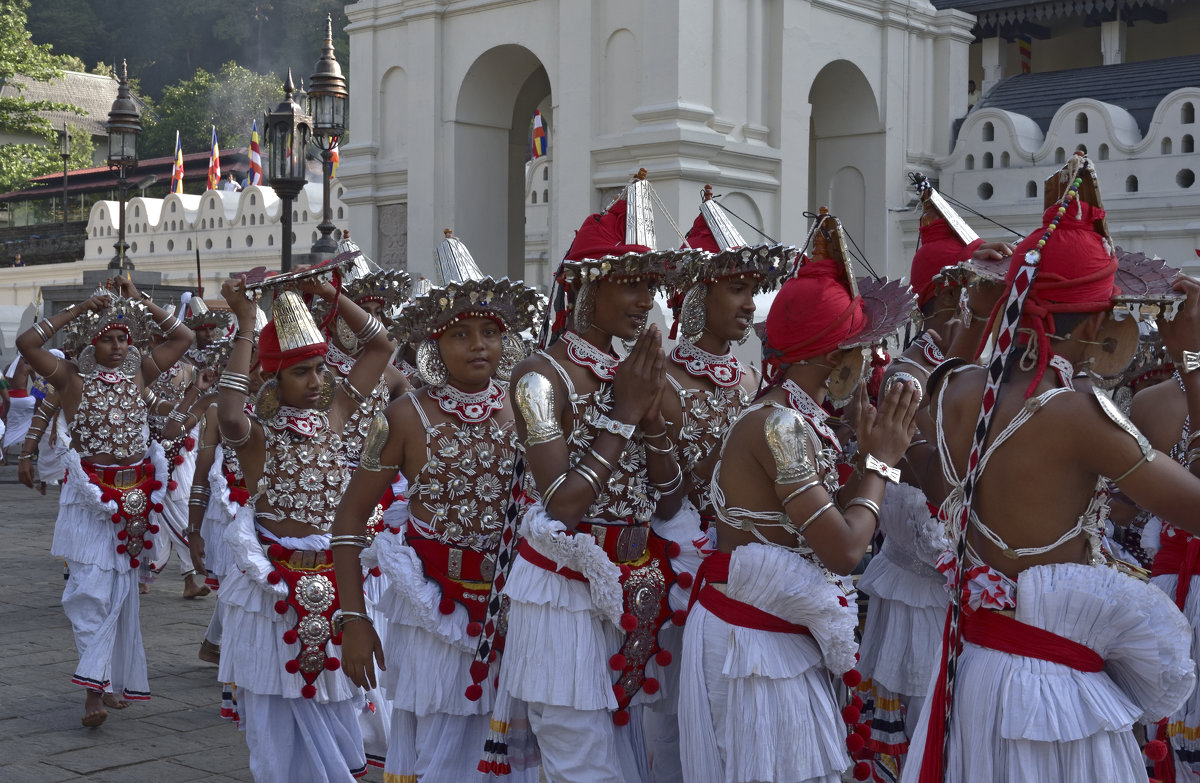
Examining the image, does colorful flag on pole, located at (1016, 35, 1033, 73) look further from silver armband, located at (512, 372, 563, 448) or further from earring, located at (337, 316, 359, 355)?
silver armband, located at (512, 372, 563, 448)

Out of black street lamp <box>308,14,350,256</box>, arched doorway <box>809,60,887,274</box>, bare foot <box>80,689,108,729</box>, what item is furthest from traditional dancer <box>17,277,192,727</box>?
arched doorway <box>809,60,887,274</box>

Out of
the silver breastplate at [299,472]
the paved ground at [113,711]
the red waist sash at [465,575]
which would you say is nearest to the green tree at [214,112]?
the paved ground at [113,711]

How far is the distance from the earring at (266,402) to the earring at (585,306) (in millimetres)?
1491

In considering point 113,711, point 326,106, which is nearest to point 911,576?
point 113,711

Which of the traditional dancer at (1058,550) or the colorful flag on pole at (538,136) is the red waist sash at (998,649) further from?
the colorful flag on pole at (538,136)

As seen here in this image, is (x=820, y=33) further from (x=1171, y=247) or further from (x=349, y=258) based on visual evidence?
(x=349, y=258)

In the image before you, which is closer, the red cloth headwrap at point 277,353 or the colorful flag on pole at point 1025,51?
the red cloth headwrap at point 277,353

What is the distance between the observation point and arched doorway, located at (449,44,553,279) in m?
17.0

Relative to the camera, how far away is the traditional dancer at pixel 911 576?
4994 millimetres

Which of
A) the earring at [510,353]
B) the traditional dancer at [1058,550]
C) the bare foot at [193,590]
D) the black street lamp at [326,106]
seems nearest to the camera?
the traditional dancer at [1058,550]

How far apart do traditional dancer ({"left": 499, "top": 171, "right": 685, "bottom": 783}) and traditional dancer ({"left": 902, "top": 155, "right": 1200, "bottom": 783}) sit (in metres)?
1.08

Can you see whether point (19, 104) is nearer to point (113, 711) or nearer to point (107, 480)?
point (107, 480)

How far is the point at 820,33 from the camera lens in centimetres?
1612

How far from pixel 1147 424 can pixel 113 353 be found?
18.5ft
